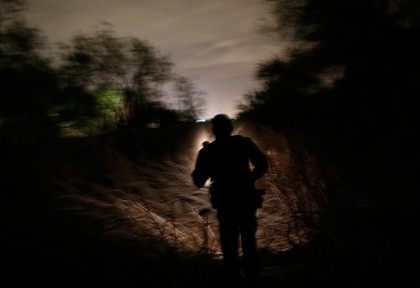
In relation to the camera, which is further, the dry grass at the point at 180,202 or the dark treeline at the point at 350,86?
the dark treeline at the point at 350,86

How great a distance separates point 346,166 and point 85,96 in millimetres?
9081

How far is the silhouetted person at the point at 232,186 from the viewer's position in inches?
150

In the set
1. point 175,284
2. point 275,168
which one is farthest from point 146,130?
point 175,284

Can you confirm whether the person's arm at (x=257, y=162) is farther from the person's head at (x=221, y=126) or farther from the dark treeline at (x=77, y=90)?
the dark treeline at (x=77, y=90)

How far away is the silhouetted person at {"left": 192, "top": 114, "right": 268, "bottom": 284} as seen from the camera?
3816mm

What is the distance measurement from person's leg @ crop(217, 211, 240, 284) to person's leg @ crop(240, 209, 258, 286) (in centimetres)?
8

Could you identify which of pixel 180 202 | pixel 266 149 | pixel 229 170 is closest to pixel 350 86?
pixel 266 149

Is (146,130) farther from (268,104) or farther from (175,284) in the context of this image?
(175,284)

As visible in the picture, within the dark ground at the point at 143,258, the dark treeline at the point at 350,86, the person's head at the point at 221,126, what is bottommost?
the dark ground at the point at 143,258

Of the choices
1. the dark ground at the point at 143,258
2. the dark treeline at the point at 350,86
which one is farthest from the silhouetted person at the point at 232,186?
the dark treeline at the point at 350,86

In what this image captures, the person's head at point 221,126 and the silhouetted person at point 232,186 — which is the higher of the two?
the person's head at point 221,126

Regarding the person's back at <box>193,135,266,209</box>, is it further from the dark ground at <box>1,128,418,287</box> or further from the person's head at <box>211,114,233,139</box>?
the dark ground at <box>1,128,418,287</box>

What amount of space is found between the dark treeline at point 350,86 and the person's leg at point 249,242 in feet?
13.7

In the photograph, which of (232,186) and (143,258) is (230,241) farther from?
(143,258)
